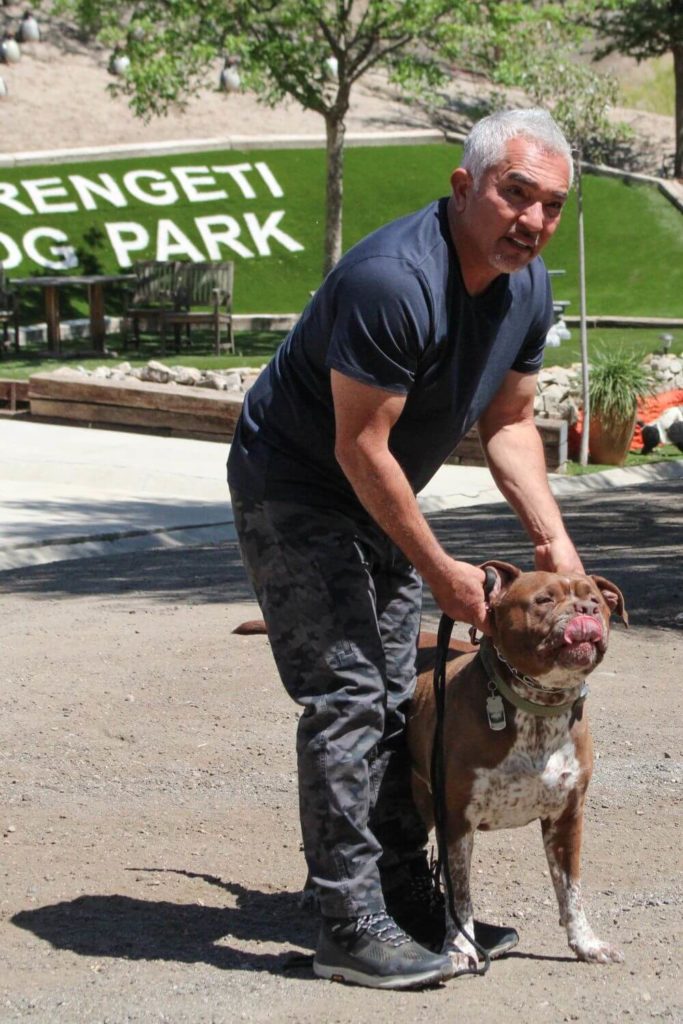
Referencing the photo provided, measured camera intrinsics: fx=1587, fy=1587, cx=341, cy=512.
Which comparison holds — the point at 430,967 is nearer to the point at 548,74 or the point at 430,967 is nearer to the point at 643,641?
the point at 643,641

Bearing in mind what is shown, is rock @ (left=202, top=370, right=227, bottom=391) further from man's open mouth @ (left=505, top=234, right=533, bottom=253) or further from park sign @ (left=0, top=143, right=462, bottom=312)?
man's open mouth @ (left=505, top=234, right=533, bottom=253)

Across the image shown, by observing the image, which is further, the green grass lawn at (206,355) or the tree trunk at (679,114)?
the tree trunk at (679,114)

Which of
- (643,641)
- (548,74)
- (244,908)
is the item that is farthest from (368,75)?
(244,908)

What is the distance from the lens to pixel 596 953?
370 cm

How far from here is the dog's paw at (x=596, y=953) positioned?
370cm

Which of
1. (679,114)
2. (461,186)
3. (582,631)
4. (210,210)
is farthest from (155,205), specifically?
(582,631)

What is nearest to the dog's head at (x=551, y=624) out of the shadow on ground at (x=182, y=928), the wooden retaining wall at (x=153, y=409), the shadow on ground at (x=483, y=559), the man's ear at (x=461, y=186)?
the man's ear at (x=461, y=186)

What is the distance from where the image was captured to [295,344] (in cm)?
355

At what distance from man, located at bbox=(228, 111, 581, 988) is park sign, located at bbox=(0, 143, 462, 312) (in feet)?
81.1

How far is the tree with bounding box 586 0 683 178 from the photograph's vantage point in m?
41.1

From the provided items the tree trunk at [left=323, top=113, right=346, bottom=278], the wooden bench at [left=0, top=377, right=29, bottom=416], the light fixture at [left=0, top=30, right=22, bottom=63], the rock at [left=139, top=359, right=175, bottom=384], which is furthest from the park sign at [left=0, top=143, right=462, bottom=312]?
the wooden bench at [left=0, top=377, right=29, bottom=416]

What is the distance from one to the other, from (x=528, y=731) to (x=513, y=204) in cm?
114

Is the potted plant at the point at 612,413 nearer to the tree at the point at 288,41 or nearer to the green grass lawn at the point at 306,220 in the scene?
the tree at the point at 288,41

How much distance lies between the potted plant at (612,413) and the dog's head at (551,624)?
1218cm
